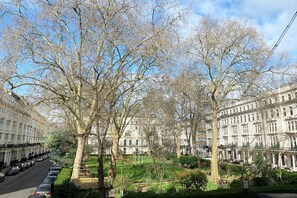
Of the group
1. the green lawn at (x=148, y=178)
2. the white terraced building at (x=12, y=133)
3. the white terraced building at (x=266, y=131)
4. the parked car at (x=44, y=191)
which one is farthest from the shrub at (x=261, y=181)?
the white terraced building at (x=12, y=133)

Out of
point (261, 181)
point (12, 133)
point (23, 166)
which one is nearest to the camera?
point (261, 181)

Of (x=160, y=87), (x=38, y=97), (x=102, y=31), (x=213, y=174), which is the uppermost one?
(x=102, y=31)

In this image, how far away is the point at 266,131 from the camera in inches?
1959

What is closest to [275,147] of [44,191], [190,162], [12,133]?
[190,162]

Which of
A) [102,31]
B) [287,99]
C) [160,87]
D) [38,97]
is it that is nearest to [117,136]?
[160,87]

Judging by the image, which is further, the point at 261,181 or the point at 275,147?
the point at 275,147

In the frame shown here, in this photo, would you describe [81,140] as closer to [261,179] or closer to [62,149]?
[261,179]

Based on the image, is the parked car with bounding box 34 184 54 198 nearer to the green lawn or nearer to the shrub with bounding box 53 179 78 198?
the green lawn

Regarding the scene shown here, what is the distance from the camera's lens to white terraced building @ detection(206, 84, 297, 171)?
42062 mm

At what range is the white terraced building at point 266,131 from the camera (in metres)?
42.1

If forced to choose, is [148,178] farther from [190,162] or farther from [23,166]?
[23,166]

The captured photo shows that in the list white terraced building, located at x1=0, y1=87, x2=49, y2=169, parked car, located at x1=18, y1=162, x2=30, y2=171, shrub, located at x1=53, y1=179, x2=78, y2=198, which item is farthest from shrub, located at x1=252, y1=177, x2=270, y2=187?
parked car, located at x1=18, y1=162, x2=30, y2=171

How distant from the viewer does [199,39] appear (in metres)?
23.6

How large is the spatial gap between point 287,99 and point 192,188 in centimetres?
3804
